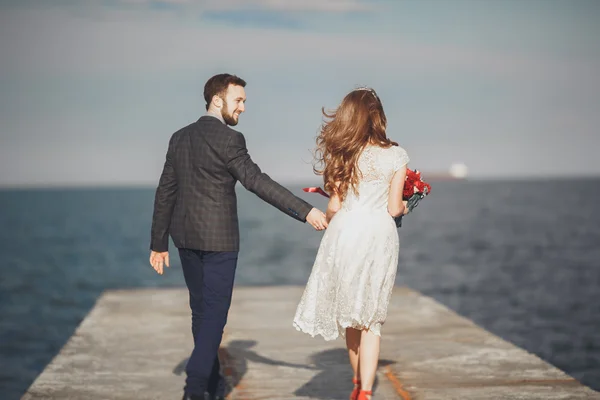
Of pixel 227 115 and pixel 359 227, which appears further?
pixel 227 115

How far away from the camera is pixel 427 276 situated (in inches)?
1335

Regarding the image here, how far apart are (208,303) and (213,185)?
0.78 metres

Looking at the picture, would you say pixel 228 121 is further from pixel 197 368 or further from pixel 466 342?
pixel 466 342

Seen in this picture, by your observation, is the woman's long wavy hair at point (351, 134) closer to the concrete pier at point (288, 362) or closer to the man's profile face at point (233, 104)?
the man's profile face at point (233, 104)

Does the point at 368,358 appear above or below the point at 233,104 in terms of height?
below

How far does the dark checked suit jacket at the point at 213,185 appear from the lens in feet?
18.9

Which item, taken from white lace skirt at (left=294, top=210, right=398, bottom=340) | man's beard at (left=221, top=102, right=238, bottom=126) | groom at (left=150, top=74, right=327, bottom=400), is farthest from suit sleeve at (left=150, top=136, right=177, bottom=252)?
white lace skirt at (left=294, top=210, right=398, bottom=340)

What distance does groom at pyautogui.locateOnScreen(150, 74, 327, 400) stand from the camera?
5.77 meters

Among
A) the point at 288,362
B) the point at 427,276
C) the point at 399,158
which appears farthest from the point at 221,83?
the point at 427,276

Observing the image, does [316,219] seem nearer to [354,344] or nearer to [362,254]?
[362,254]

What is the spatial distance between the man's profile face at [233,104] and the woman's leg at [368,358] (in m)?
1.65

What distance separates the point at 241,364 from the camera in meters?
7.76

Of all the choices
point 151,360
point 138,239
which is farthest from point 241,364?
point 138,239

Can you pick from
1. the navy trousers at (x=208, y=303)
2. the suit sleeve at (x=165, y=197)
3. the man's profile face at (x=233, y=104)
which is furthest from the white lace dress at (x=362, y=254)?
the suit sleeve at (x=165, y=197)
